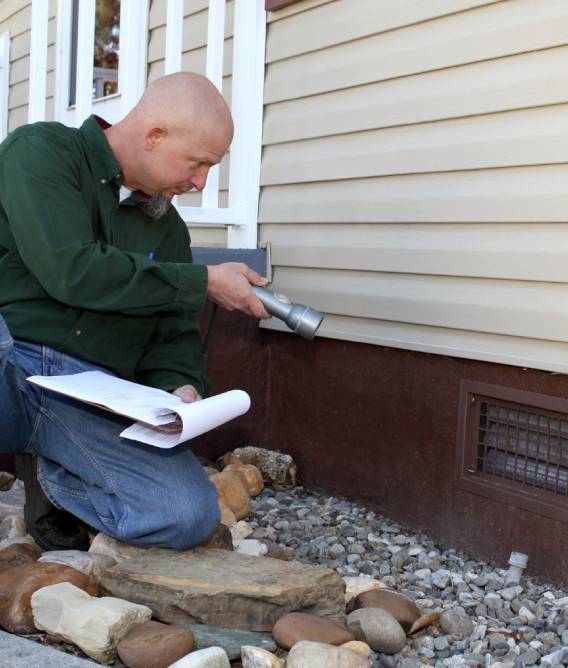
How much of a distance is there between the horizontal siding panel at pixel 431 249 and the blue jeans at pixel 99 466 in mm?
1171

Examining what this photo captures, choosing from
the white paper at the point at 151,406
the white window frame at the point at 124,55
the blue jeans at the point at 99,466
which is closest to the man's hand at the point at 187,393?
the blue jeans at the point at 99,466

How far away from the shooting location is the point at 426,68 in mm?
3564

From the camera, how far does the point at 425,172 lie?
141 inches

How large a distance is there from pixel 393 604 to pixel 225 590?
0.50 meters

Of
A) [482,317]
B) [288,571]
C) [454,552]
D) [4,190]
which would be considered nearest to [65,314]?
[4,190]

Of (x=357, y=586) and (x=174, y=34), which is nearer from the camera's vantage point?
(x=357, y=586)

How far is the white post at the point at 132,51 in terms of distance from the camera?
516cm

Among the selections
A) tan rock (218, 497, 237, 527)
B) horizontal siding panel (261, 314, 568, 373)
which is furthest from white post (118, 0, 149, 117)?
tan rock (218, 497, 237, 527)

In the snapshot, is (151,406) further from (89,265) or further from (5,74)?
(5,74)

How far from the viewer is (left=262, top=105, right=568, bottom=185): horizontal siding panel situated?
3.13m

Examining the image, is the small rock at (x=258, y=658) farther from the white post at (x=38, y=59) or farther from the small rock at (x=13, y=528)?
the white post at (x=38, y=59)

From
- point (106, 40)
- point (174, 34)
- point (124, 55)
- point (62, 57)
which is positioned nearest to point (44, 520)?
point (174, 34)

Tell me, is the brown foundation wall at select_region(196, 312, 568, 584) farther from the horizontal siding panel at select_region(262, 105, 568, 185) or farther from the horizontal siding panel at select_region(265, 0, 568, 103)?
the horizontal siding panel at select_region(265, 0, 568, 103)

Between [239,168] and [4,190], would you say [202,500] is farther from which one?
[239,168]
